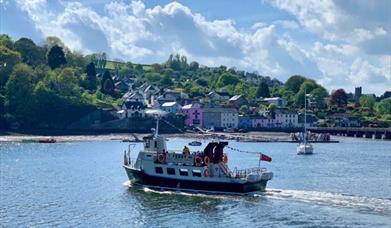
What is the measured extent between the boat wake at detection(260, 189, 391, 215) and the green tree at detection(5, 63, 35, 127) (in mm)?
122887

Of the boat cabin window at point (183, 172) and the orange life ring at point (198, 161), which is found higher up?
the orange life ring at point (198, 161)

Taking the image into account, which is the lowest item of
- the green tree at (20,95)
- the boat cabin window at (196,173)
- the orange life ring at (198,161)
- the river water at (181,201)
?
the river water at (181,201)

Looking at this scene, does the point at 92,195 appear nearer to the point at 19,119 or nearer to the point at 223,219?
the point at 223,219

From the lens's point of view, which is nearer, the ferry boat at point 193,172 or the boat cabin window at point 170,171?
the ferry boat at point 193,172

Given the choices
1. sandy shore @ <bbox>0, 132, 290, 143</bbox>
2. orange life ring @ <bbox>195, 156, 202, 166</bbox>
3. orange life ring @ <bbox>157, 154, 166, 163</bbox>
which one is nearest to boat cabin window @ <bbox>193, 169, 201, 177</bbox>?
orange life ring @ <bbox>195, 156, 202, 166</bbox>

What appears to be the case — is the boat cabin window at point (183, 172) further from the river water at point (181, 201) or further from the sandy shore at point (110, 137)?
the sandy shore at point (110, 137)

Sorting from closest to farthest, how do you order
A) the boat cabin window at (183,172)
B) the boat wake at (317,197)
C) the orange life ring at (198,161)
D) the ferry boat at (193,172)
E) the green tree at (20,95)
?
the boat wake at (317,197), the ferry boat at (193,172), the orange life ring at (198,161), the boat cabin window at (183,172), the green tree at (20,95)

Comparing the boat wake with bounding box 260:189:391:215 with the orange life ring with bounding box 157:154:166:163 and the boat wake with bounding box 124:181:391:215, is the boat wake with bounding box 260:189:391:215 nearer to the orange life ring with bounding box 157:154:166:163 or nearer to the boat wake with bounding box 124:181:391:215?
the boat wake with bounding box 124:181:391:215

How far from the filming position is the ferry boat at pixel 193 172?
62.8 metres

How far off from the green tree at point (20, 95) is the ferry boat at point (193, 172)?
112428 mm

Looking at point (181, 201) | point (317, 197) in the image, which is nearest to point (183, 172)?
point (181, 201)

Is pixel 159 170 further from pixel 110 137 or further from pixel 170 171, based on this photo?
pixel 110 137

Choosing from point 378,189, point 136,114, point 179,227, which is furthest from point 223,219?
point 136,114

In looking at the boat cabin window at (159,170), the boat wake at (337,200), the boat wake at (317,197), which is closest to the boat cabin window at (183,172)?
the boat wake at (317,197)
